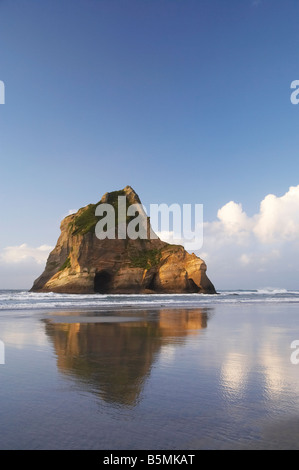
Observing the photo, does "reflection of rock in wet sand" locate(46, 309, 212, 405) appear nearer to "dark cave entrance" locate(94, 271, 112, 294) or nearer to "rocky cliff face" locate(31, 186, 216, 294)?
"rocky cliff face" locate(31, 186, 216, 294)

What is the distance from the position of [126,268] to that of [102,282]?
20.2 feet

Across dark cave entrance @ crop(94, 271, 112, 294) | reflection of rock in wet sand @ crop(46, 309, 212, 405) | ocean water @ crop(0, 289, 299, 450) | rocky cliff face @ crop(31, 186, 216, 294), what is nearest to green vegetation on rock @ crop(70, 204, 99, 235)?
rocky cliff face @ crop(31, 186, 216, 294)

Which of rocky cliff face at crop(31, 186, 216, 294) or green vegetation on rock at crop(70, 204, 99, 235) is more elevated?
green vegetation on rock at crop(70, 204, 99, 235)

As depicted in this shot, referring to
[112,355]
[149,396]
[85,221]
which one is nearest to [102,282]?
[85,221]

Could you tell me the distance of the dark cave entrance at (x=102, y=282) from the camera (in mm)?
66812

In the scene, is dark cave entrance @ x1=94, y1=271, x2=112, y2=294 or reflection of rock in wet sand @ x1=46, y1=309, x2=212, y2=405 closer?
reflection of rock in wet sand @ x1=46, y1=309, x2=212, y2=405

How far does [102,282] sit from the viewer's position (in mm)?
68375

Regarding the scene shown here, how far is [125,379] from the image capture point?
228 inches

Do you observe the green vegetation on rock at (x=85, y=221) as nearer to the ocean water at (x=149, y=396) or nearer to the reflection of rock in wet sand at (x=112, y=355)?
the reflection of rock in wet sand at (x=112, y=355)

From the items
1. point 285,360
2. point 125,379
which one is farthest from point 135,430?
point 285,360

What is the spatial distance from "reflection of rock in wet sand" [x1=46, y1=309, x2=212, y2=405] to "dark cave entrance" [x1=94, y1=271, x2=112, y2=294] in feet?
178

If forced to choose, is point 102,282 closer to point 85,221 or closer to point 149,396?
point 85,221

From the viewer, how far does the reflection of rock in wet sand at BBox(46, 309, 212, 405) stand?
533cm
